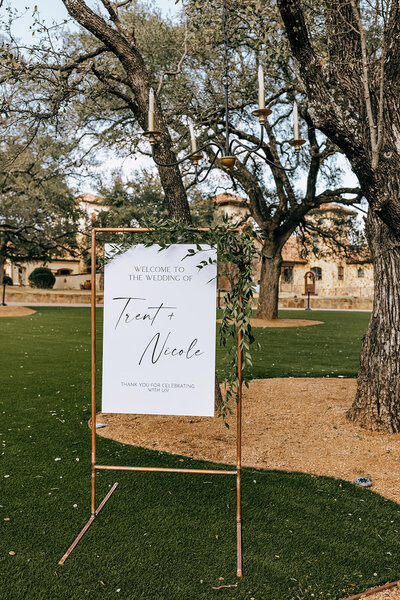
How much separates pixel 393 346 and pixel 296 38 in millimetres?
3111

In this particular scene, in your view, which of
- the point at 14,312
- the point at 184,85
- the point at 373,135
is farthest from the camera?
the point at 14,312

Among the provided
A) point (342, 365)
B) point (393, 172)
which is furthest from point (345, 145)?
point (342, 365)

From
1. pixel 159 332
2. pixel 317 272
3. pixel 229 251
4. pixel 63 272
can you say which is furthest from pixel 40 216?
pixel 317 272

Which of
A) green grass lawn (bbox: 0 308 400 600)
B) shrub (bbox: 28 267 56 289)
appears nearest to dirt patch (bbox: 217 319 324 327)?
green grass lawn (bbox: 0 308 400 600)

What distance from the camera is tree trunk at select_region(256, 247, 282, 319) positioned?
17.3m

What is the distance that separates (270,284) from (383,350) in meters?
12.8

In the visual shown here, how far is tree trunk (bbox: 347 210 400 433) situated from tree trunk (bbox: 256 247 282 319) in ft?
39.1

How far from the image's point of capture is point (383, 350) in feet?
15.6

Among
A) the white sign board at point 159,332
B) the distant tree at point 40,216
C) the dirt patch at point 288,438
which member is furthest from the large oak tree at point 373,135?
the distant tree at point 40,216

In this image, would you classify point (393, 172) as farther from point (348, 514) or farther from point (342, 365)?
point (342, 365)

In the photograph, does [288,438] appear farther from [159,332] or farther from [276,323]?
[276,323]

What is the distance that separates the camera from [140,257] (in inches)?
119

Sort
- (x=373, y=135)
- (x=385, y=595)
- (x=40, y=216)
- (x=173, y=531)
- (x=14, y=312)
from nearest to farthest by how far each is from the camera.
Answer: (x=385, y=595) < (x=173, y=531) < (x=373, y=135) < (x=40, y=216) < (x=14, y=312)

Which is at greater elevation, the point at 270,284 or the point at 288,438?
the point at 270,284
